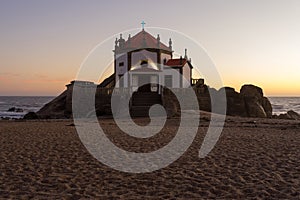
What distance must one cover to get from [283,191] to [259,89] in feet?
121

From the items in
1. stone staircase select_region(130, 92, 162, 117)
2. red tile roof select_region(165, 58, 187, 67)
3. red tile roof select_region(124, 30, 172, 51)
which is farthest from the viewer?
red tile roof select_region(124, 30, 172, 51)

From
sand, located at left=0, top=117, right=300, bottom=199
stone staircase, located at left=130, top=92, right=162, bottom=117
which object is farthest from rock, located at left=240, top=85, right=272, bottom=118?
sand, located at left=0, top=117, right=300, bottom=199

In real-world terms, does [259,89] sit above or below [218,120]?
above

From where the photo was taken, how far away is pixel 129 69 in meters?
37.4

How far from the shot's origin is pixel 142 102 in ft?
102

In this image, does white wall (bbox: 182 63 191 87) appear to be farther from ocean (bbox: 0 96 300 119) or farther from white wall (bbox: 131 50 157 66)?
ocean (bbox: 0 96 300 119)

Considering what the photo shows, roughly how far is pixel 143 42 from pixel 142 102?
11.0m

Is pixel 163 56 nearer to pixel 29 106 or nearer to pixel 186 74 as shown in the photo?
pixel 186 74

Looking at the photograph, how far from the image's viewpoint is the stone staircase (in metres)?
29.2

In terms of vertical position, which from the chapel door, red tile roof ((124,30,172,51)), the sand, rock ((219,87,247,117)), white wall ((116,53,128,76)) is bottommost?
the sand

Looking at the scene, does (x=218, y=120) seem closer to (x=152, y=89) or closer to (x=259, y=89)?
(x=152, y=89)

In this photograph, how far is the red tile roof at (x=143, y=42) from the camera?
3888 cm

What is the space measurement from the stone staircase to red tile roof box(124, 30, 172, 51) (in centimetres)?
917

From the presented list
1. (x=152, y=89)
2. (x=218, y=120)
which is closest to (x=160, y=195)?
(x=218, y=120)
